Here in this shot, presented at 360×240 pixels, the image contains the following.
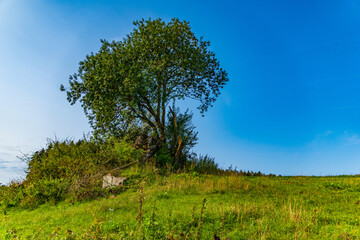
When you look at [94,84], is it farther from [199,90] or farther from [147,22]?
[199,90]

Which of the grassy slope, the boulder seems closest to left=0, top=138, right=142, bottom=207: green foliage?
the boulder

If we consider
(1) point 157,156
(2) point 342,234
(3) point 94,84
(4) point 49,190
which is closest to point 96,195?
(4) point 49,190

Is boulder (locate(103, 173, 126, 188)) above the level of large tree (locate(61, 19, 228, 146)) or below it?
below

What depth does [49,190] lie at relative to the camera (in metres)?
12.9

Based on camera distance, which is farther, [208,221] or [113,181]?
[113,181]

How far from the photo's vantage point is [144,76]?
56.2 ft

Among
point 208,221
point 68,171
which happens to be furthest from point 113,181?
point 208,221

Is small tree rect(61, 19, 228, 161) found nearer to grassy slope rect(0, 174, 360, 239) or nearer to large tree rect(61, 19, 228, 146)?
large tree rect(61, 19, 228, 146)

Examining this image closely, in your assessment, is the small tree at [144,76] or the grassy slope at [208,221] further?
the small tree at [144,76]

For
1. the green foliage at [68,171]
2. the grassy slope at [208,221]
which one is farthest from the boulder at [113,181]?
the grassy slope at [208,221]

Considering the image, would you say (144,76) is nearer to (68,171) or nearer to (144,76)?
(144,76)

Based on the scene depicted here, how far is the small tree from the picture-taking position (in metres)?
17.0

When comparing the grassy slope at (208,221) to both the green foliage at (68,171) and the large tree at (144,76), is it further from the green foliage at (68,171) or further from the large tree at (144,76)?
the large tree at (144,76)

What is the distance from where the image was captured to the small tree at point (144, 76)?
55.9 ft
